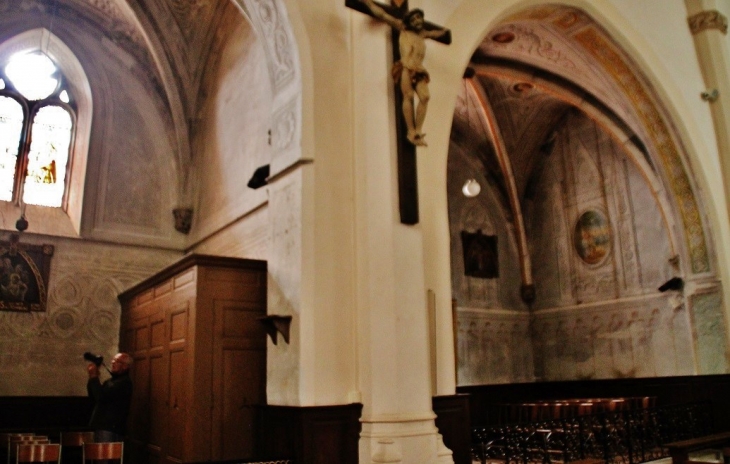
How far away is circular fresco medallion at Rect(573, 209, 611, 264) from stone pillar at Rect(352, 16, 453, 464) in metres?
9.09

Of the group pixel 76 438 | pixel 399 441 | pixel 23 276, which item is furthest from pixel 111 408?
pixel 23 276

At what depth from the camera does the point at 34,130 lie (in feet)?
35.8

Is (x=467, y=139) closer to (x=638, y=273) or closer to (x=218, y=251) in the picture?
(x=638, y=273)

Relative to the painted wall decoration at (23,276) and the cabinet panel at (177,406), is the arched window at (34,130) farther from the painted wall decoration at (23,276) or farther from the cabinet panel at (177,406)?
the cabinet panel at (177,406)

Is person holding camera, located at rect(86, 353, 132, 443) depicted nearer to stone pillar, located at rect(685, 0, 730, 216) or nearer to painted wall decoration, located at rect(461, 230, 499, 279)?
painted wall decoration, located at rect(461, 230, 499, 279)

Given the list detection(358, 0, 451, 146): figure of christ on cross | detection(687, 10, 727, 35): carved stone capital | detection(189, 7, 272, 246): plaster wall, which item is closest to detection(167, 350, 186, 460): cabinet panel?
detection(189, 7, 272, 246): plaster wall

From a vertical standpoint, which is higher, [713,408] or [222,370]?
[222,370]

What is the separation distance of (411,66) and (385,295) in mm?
2298

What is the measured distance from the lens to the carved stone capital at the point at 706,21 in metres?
11.4

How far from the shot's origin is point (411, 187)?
244 inches

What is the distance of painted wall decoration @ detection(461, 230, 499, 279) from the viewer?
14.8 metres

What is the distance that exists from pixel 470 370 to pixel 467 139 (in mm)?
5380

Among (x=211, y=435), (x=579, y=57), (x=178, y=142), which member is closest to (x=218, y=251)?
(x=178, y=142)

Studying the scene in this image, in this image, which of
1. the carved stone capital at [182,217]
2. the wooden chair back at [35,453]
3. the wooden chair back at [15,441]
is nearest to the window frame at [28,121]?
the carved stone capital at [182,217]
